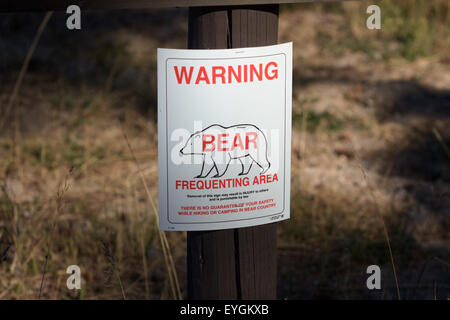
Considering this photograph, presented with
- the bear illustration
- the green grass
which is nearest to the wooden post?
the bear illustration

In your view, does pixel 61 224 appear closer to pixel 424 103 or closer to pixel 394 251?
pixel 394 251

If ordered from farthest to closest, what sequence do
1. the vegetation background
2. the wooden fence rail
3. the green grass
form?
the green grass < the vegetation background < the wooden fence rail

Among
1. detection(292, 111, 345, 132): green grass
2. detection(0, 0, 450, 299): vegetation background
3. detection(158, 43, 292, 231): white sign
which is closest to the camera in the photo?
detection(158, 43, 292, 231): white sign

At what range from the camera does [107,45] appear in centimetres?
622

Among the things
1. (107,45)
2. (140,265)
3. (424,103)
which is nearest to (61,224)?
(140,265)

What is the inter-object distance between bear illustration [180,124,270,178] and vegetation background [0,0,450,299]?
1.78 ft

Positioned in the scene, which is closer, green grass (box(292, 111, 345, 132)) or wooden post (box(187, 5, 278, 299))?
wooden post (box(187, 5, 278, 299))

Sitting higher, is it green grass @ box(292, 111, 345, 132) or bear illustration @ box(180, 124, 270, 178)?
green grass @ box(292, 111, 345, 132)

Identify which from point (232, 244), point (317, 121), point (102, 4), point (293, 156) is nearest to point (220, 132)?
point (232, 244)

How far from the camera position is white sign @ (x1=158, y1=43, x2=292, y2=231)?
221 centimetres

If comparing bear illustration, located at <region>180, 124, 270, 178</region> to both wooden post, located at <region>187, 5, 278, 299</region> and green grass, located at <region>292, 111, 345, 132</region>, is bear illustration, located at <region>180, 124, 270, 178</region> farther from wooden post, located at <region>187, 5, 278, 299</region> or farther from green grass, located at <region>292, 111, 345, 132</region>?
green grass, located at <region>292, 111, 345, 132</region>

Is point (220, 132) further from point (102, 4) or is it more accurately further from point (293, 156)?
point (293, 156)

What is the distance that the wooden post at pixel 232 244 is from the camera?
88.0 inches

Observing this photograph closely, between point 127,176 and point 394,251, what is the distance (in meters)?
1.84
